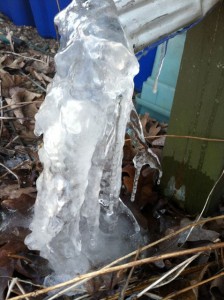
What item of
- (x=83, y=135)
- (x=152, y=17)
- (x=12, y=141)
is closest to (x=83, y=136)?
(x=83, y=135)

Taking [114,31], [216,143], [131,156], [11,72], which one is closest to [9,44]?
[11,72]

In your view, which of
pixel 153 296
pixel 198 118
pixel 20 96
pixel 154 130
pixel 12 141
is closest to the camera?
pixel 153 296

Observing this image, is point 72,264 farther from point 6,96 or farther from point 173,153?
point 6,96

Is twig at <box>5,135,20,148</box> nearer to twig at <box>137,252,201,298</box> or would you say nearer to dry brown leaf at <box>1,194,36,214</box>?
dry brown leaf at <box>1,194,36,214</box>

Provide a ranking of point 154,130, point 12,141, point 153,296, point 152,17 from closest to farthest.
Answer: point 152,17, point 153,296, point 12,141, point 154,130

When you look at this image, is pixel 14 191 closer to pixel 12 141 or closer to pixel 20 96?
pixel 12 141

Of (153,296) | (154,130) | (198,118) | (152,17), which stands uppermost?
(152,17)

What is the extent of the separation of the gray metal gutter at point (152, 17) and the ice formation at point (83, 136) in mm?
29

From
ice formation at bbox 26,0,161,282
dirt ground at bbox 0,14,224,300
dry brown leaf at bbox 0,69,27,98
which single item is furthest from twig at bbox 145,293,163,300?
dry brown leaf at bbox 0,69,27,98

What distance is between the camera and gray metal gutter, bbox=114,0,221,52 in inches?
31.4

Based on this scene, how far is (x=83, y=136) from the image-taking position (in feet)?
2.93

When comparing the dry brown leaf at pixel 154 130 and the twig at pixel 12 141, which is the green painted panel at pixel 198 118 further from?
the twig at pixel 12 141

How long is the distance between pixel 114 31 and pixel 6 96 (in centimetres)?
129

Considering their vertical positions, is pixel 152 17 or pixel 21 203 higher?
pixel 152 17
